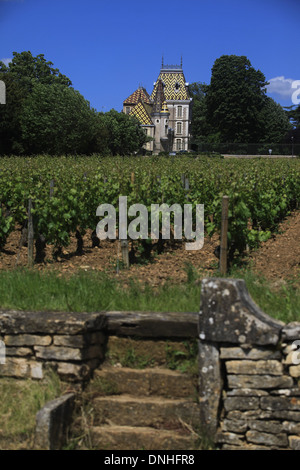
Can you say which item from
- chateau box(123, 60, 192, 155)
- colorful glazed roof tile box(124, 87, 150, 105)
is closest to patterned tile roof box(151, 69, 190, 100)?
chateau box(123, 60, 192, 155)

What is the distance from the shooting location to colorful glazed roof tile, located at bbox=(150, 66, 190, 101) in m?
87.4

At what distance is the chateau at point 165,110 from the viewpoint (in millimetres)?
76688

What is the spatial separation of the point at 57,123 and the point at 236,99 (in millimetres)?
30643

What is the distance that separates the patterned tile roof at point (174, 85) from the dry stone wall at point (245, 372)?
85191 millimetres

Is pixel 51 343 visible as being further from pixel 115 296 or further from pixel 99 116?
pixel 99 116

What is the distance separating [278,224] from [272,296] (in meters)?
7.52

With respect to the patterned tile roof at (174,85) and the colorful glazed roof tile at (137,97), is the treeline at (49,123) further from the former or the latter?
the patterned tile roof at (174,85)

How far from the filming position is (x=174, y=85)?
294ft

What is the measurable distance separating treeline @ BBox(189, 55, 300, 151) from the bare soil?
183 ft

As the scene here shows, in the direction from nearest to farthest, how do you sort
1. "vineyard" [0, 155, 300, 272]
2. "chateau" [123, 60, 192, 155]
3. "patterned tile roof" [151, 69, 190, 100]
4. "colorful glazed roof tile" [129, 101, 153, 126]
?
"vineyard" [0, 155, 300, 272], "colorful glazed roof tile" [129, 101, 153, 126], "chateau" [123, 60, 192, 155], "patterned tile roof" [151, 69, 190, 100]

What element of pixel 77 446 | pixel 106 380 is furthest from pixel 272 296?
pixel 77 446

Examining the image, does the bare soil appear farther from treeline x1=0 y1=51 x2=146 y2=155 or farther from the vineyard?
treeline x1=0 y1=51 x2=146 y2=155

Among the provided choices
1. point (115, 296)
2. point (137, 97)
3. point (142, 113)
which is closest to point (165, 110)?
point (142, 113)

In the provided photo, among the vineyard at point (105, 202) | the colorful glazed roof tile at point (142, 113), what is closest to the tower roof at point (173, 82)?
the colorful glazed roof tile at point (142, 113)
